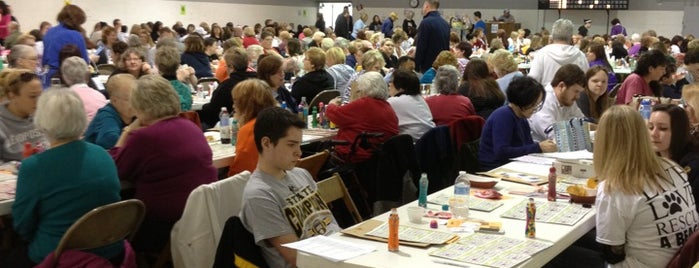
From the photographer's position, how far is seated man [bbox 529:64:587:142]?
18.5 feet

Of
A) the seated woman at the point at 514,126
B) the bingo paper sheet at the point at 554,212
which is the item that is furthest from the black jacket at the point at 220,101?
the bingo paper sheet at the point at 554,212

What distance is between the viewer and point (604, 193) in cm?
324

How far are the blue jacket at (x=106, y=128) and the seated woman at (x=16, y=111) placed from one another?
31cm

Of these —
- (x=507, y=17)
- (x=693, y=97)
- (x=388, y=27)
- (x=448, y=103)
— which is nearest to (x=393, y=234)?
(x=693, y=97)

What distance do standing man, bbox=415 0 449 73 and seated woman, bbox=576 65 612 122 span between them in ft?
10.7

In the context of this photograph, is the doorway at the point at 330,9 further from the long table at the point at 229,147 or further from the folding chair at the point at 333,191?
the folding chair at the point at 333,191

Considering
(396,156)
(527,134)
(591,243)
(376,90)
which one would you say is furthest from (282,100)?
(591,243)

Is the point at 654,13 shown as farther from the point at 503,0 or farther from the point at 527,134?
the point at 527,134

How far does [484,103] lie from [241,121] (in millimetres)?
2701

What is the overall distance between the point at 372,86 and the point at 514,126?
1.20 m

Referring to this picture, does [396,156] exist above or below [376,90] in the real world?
below

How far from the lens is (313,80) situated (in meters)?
8.14

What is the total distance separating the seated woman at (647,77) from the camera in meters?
7.36

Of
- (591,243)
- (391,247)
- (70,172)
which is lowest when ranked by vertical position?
(591,243)
